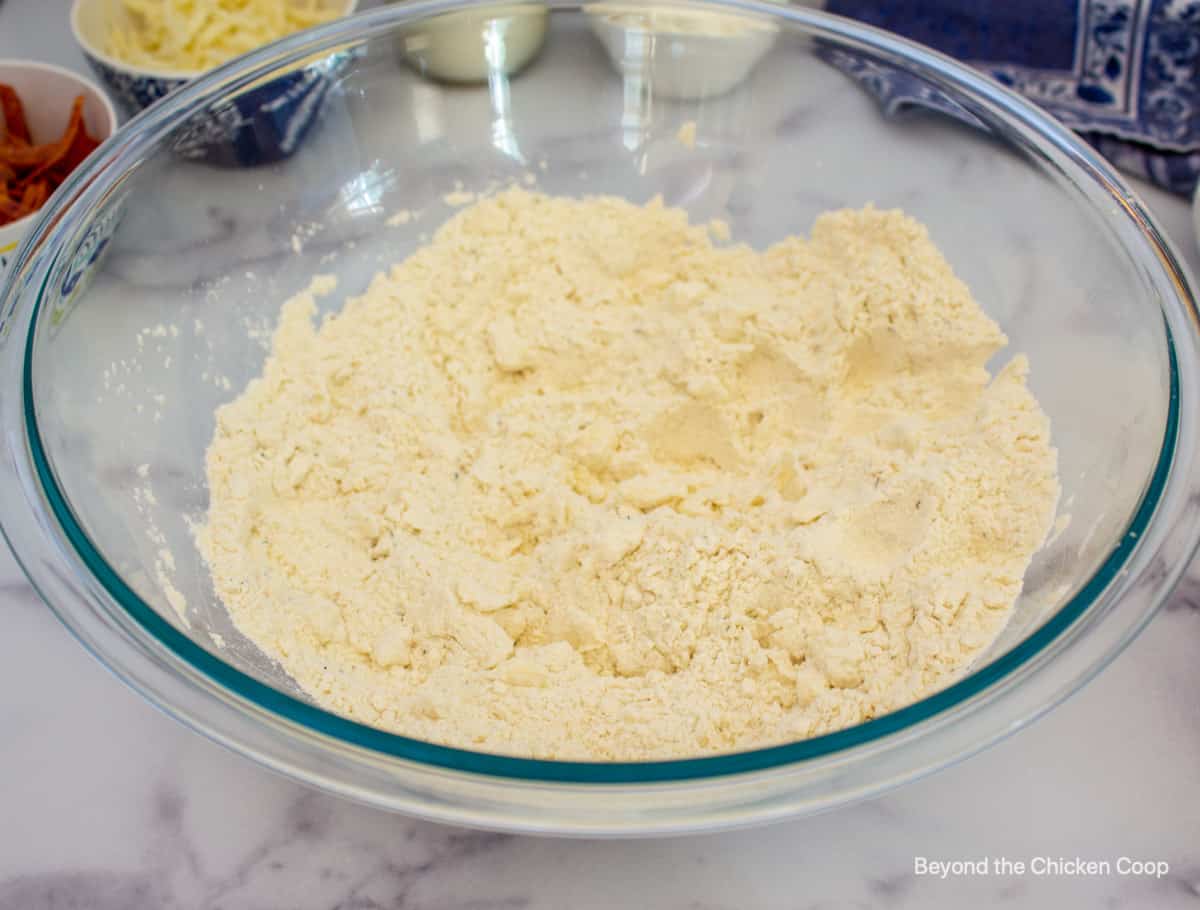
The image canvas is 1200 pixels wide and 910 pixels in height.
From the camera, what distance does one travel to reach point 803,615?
683mm

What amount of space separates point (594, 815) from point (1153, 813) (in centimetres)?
45

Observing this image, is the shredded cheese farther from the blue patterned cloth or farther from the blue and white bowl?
the blue patterned cloth

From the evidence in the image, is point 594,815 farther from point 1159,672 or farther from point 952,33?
point 952,33

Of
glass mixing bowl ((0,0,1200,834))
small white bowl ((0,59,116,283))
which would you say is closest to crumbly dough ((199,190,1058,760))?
glass mixing bowl ((0,0,1200,834))

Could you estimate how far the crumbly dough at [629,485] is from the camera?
2.15 feet

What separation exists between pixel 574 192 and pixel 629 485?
0.37 m

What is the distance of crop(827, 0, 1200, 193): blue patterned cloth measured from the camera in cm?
110

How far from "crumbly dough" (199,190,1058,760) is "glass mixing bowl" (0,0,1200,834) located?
0.04 metres

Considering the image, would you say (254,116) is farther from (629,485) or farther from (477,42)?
(629,485)

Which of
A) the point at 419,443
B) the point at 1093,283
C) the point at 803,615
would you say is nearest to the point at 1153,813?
the point at 803,615

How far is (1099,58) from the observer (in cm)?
116

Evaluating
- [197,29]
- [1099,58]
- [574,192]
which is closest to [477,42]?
[574,192]

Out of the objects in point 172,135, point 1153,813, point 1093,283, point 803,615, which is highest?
point 172,135

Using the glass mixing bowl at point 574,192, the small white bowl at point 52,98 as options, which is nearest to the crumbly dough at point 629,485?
the glass mixing bowl at point 574,192
